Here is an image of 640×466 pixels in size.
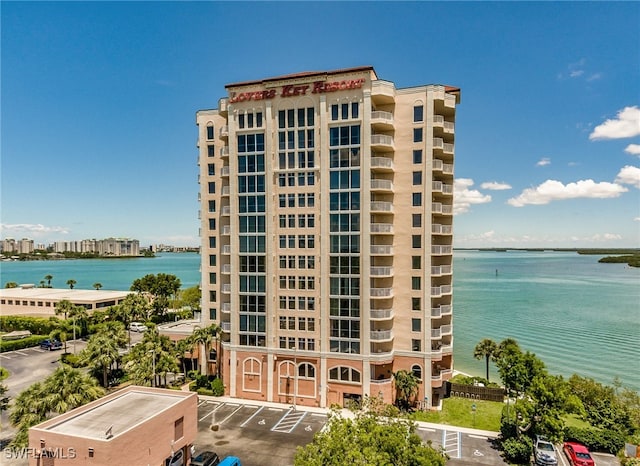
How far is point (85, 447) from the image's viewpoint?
20125 mm

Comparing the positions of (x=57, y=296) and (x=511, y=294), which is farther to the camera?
(x=511, y=294)

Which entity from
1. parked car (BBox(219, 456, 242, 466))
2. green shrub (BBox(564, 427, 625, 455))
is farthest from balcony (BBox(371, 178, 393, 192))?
parked car (BBox(219, 456, 242, 466))

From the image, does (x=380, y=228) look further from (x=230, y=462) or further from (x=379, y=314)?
(x=230, y=462)

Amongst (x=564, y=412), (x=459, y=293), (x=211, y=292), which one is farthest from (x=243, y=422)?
(x=459, y=293)

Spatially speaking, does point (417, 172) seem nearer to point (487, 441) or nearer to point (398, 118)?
point (398, 118)

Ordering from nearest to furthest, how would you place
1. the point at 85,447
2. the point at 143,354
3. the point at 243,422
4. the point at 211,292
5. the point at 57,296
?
the point at 85,447
the point at 243,422
the point at 143,354
the point at 211,292
the point at 57,296

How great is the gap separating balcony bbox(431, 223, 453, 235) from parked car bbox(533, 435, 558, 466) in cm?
1910

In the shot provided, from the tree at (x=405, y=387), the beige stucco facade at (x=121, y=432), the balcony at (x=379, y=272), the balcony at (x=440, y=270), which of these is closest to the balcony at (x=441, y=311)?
the balcony at (x=440, y=270)

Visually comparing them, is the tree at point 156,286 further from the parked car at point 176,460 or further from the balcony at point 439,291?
the balcony at point 439,291

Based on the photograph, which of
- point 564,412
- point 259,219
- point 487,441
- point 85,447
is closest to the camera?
point 85,447

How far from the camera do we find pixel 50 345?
59.9 m

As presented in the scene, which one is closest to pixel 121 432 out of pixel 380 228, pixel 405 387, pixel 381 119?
pixel 405 387

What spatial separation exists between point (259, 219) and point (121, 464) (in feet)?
82.1

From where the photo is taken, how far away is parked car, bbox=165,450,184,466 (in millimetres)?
24609
